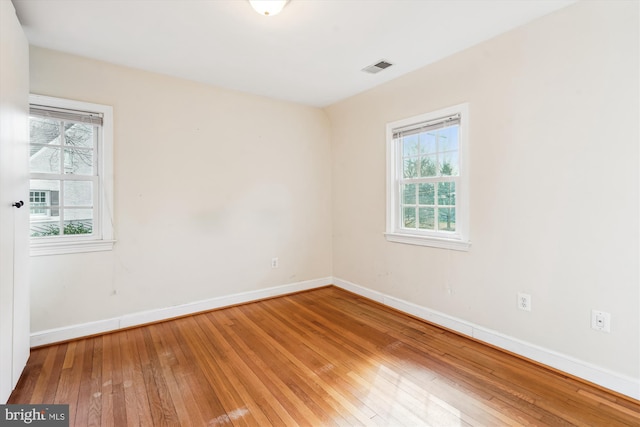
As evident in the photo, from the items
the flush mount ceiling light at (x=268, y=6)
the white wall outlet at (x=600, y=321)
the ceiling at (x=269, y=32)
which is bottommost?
the white wall outlet at (x=600, y=321)

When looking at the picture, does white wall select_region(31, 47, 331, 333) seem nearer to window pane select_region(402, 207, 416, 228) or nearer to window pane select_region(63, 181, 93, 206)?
window pane select_region(63, 181, 93, 206)

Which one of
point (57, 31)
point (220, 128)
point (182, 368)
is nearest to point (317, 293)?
point (182, 368)

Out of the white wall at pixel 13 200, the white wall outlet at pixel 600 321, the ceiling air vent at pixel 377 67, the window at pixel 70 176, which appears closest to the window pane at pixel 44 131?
the window at pixel 70 176

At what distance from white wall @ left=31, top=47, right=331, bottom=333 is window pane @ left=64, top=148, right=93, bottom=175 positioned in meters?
0.24

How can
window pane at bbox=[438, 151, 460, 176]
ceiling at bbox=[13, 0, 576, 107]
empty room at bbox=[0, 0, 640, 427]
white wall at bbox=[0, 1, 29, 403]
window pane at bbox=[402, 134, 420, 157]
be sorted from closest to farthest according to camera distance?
1. white wall at bbox=[0, 1, 29, 403]
2. empty room at bbox=[0, 0, 640, 427]
3. ceiling at bbox=[13, 0, 576, 107]
4. window pane at bbox=[438, 151, 460, 176]
5. window pane at bbox=[402, 134, 420, 157]

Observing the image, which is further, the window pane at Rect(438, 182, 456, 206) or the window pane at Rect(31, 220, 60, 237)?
the window pane at Rect(438, 182, 456, 206)

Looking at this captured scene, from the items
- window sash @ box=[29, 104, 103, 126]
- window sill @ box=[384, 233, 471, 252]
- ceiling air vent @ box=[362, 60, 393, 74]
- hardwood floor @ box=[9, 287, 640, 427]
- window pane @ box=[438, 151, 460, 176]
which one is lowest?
hardwood floor @ box=[9, 287, 640, 427]

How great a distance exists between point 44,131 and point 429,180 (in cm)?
361

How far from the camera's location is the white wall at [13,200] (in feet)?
5.57

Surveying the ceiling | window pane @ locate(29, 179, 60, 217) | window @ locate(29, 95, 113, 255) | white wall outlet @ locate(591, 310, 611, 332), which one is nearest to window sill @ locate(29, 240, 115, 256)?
window @ locate(29, 95, 113, 255)

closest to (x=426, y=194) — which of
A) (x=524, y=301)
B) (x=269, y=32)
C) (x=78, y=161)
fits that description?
(x=524, y=301)

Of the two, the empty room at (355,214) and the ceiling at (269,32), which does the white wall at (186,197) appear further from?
the ceiling at (269,32)

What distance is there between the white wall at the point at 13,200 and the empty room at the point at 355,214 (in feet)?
0.10

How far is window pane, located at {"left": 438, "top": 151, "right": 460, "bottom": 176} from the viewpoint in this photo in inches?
112
